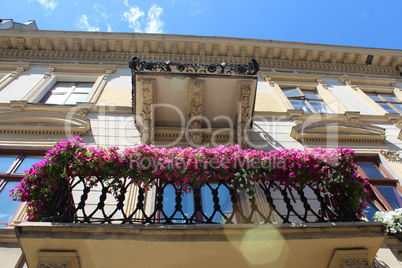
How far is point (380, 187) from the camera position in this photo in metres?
6.93

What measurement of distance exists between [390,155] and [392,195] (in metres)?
1.41

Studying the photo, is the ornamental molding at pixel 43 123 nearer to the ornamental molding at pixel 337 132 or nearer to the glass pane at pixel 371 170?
the ornamental molding at pixel 337 132

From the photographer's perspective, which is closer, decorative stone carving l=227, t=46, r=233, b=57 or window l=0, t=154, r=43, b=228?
window l=0, t=154, r=43, b=228

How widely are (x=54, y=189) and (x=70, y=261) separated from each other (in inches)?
47.6

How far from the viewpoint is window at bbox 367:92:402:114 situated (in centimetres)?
1097

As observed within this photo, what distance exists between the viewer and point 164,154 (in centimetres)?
498

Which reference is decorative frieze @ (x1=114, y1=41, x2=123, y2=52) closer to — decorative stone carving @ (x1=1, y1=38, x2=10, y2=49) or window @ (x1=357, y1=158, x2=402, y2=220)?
decorative stone carving @ (x1=1, y1=38, x2=10, y2=49)

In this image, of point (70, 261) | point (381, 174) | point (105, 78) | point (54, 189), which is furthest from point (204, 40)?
point (70, 261)

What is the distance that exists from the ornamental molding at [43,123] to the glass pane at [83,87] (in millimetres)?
2667

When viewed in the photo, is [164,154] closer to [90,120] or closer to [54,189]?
[54,189]

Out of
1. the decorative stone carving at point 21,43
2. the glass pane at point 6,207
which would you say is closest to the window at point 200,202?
the glass pane at point 6,207

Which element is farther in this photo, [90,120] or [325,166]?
[90,120]

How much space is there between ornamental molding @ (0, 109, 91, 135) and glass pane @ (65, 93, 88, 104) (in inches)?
72.9

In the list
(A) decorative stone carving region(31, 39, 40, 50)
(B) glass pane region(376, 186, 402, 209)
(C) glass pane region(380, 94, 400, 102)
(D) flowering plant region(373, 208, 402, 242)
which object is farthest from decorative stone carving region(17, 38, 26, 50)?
(C) glass pane region(380, 94, 400, 102)
